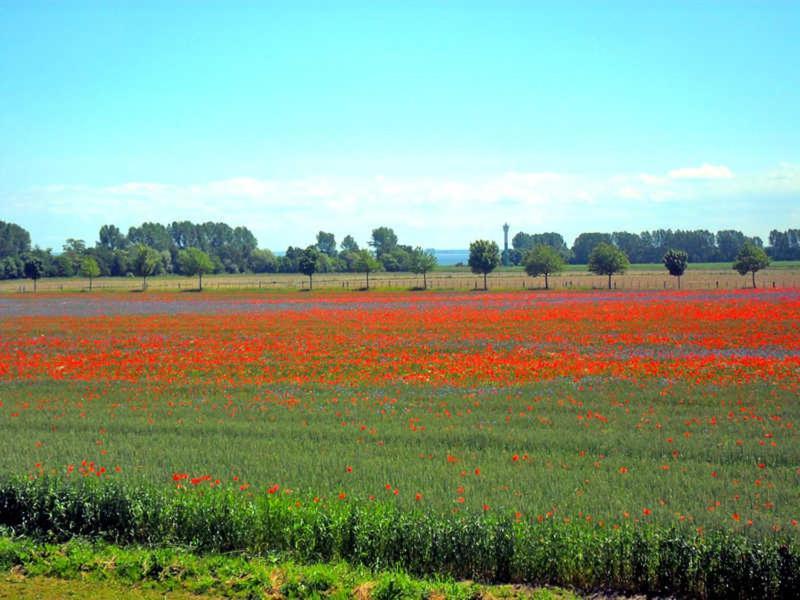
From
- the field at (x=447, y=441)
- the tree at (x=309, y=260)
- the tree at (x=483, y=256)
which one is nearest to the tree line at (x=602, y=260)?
the tree at (x=483, y=256)

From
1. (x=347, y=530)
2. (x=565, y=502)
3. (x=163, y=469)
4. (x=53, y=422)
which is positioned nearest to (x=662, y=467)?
(x=565, y=502)

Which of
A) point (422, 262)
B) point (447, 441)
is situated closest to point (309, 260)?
point (422, 262)

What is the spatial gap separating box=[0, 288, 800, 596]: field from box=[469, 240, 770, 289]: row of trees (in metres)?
71.7

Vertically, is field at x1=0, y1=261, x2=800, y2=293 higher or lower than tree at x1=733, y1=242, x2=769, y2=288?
lower

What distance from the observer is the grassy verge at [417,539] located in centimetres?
926

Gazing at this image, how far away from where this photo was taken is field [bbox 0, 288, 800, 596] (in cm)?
1038

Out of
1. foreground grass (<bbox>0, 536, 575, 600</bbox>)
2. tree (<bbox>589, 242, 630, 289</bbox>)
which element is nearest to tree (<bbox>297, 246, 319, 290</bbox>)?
tree (<bbox>589, 242, 630, 289</bbox>)

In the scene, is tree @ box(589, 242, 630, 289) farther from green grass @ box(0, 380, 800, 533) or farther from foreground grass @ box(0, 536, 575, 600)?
foreground grass @ box(0, 536, 575, 600)

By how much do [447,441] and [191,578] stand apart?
7800 millimetres

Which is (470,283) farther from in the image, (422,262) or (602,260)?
(602,260)

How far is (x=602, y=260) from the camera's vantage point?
4218 inches

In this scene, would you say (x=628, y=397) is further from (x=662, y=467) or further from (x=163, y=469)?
(x=163, y=469)

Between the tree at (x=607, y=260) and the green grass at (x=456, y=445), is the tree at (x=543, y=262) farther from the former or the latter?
the green grass at (x=456, y=445)

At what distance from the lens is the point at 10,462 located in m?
14.5
